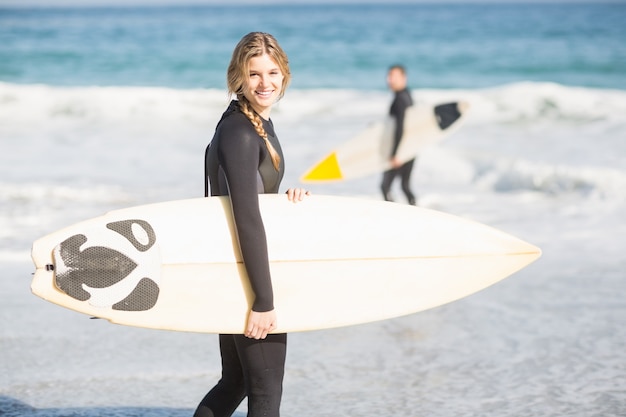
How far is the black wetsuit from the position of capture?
803 centimetres

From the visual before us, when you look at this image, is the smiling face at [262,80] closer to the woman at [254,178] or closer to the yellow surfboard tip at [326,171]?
the woman at [254,178]

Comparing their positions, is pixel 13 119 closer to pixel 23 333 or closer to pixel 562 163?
pixel 562 163

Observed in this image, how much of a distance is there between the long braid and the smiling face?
29mm

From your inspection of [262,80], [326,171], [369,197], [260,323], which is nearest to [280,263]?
[260,323]

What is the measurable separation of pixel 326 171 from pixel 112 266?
6.26 m

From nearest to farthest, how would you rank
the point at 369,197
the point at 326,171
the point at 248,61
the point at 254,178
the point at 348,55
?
the point at 254,178
the point at 248,61
the point at 326,171
the point at 369,197
the point at 348,55

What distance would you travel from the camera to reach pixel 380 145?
8688mm

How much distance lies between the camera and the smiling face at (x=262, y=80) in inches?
92.1

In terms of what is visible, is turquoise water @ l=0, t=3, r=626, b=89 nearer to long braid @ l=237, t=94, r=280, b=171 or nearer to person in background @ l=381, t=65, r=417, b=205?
person in background @ l=381, t=65, r=417, b=205

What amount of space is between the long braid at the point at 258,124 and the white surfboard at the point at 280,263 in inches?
8.2

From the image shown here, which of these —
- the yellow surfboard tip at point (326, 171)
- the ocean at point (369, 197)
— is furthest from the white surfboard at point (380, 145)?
the ocean at point (369, 197)

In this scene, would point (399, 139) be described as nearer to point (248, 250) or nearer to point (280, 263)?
point (280, 263)

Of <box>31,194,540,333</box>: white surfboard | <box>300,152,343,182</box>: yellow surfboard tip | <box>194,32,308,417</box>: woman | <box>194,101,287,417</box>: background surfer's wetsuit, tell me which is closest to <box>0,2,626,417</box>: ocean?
<box>300,152,343,182</box>: yellow surfboard tip

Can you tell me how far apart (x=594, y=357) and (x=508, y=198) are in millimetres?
4971
